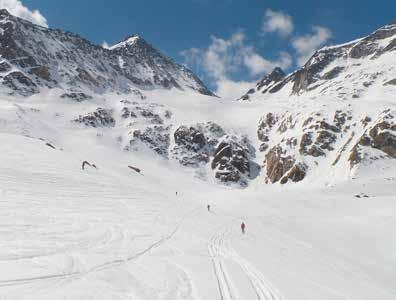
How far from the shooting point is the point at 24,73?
147750mm

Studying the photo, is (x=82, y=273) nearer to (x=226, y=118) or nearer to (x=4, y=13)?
(x=226, y=118)

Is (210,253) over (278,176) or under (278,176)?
under

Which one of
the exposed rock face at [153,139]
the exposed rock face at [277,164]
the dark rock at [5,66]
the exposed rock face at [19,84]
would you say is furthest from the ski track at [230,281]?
the dark rock at [5,66]

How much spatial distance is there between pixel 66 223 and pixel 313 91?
179427mm

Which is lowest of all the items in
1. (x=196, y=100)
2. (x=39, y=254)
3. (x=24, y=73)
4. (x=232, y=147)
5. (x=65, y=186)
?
(x=39, y=254)

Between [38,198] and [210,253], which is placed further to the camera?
[38,198]

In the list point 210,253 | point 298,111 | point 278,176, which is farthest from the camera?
point 298,111

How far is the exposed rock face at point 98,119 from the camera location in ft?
423

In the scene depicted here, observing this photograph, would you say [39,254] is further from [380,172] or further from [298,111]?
[298,111]

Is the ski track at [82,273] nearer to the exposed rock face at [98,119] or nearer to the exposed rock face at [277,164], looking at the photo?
the exposed rock face at [277,164]

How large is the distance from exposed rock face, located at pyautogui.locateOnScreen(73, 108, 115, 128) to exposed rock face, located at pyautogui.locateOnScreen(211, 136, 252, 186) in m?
41.2

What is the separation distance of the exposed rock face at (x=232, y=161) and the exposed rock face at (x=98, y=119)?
41.2 m

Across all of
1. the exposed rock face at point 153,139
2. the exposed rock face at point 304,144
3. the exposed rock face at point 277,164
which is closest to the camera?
the exposed rock face at point 304,144

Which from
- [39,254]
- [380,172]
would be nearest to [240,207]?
[380,172]
